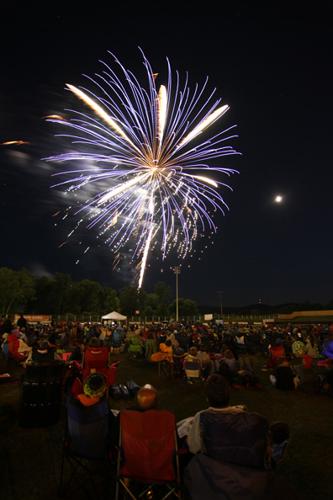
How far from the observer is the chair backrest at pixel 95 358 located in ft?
27.4

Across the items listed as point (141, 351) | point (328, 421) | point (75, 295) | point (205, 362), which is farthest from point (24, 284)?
point (328, 421)

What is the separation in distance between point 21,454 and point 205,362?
Result: 25.5 ft

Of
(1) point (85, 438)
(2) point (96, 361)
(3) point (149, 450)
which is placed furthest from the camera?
(2) point (96, 361)

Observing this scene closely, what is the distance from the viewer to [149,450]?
345cm

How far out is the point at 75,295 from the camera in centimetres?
8969

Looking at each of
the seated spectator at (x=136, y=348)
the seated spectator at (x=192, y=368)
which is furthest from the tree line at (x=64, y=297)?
the seated spectator at (x=192, y=368)

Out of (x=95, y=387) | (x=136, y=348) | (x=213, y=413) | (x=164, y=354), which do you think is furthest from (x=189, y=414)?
(x=136, y=348)

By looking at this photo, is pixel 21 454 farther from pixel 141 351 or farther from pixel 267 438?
pixel 141 351

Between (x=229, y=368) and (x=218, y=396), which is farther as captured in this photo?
(x=229, y=368)

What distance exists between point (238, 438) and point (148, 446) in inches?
40.2

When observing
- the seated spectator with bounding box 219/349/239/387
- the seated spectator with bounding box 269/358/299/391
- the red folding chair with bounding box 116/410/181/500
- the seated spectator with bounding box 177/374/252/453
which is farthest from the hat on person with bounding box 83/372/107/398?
the seated spectator with bounding box 269/358/299/391

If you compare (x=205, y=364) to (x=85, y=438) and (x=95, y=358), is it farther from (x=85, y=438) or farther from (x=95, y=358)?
(x=85, y=438)

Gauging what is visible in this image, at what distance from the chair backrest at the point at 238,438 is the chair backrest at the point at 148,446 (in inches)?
21.4

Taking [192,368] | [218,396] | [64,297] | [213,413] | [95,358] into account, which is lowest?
[192,368]
